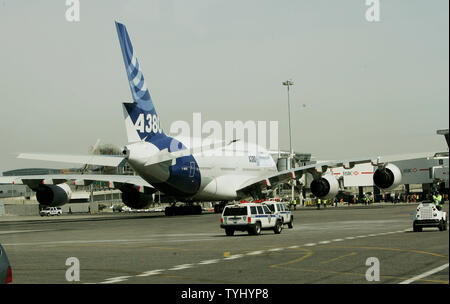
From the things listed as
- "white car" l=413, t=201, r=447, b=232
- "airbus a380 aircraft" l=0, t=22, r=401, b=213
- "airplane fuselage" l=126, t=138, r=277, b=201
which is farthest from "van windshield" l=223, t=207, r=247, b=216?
"airplane fuselage" l=126, t=138, r=277, b=201

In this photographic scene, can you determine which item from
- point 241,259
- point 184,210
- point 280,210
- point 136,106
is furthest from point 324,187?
point 241,259

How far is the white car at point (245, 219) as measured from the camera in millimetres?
34812

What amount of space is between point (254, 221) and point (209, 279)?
60.9 ft

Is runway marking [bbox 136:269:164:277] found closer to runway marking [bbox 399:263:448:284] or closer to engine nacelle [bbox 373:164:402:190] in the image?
runway marking [bbox 399:263:448:284]

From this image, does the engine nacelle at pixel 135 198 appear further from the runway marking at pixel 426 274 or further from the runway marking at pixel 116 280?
the runway marking at pixel 426 274

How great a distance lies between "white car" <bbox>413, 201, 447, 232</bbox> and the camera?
32.8 metres

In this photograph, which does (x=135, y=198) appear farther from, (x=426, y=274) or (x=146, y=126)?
(x=426, y=274)

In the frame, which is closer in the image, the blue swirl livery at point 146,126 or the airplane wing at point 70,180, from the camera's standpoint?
the blue swirl livery at point 146,126

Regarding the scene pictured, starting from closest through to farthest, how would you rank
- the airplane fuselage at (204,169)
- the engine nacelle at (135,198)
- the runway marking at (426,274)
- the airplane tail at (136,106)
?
the runway marking at (426,274) < the airplane tail at (136,106) < the airplane fuselage at (204,169) < the engine nacelle at (135,198)

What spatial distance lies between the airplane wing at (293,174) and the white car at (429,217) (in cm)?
2960

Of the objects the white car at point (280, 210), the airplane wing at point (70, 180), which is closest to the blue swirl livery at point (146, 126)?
the airplane wing at point (70, 180)

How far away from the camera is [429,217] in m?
33.0

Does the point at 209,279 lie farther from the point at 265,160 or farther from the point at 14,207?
the point at 14,207
